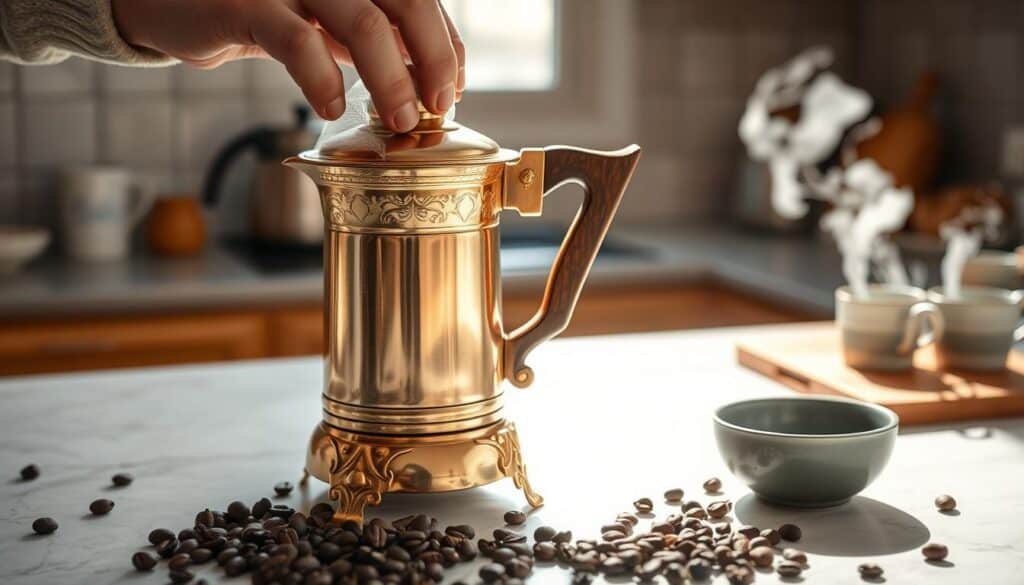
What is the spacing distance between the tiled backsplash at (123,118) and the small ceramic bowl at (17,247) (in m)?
0.30

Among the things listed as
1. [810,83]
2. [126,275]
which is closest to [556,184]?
[126,275]

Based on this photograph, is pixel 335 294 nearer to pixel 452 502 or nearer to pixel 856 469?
pixel 452 502

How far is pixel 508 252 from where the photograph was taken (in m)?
2.80

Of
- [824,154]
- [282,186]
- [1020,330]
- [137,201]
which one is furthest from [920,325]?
[824,154]

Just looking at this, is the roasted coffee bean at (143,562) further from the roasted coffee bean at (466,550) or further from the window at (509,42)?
the window at (509,42)

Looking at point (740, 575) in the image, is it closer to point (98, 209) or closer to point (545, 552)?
point (545, 552)

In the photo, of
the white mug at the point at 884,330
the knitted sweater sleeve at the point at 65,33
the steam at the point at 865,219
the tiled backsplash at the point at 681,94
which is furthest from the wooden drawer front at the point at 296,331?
the white mug at the point at 884,330

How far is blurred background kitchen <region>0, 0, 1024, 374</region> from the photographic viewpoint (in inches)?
93.1

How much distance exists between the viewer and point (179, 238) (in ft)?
8.95

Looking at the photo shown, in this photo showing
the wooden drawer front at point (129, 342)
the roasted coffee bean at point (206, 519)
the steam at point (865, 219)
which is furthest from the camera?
the wooden drawer front at point (129, 342)

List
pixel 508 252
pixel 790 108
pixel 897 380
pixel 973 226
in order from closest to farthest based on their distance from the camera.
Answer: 1. pixel 897 380
2. pixel 973 226
3. pixel 508 252
4. pixel 790 108

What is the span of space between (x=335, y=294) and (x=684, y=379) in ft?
1.79

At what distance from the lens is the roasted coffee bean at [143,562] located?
86 centimetres

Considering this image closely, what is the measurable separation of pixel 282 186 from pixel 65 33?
1.45 m
